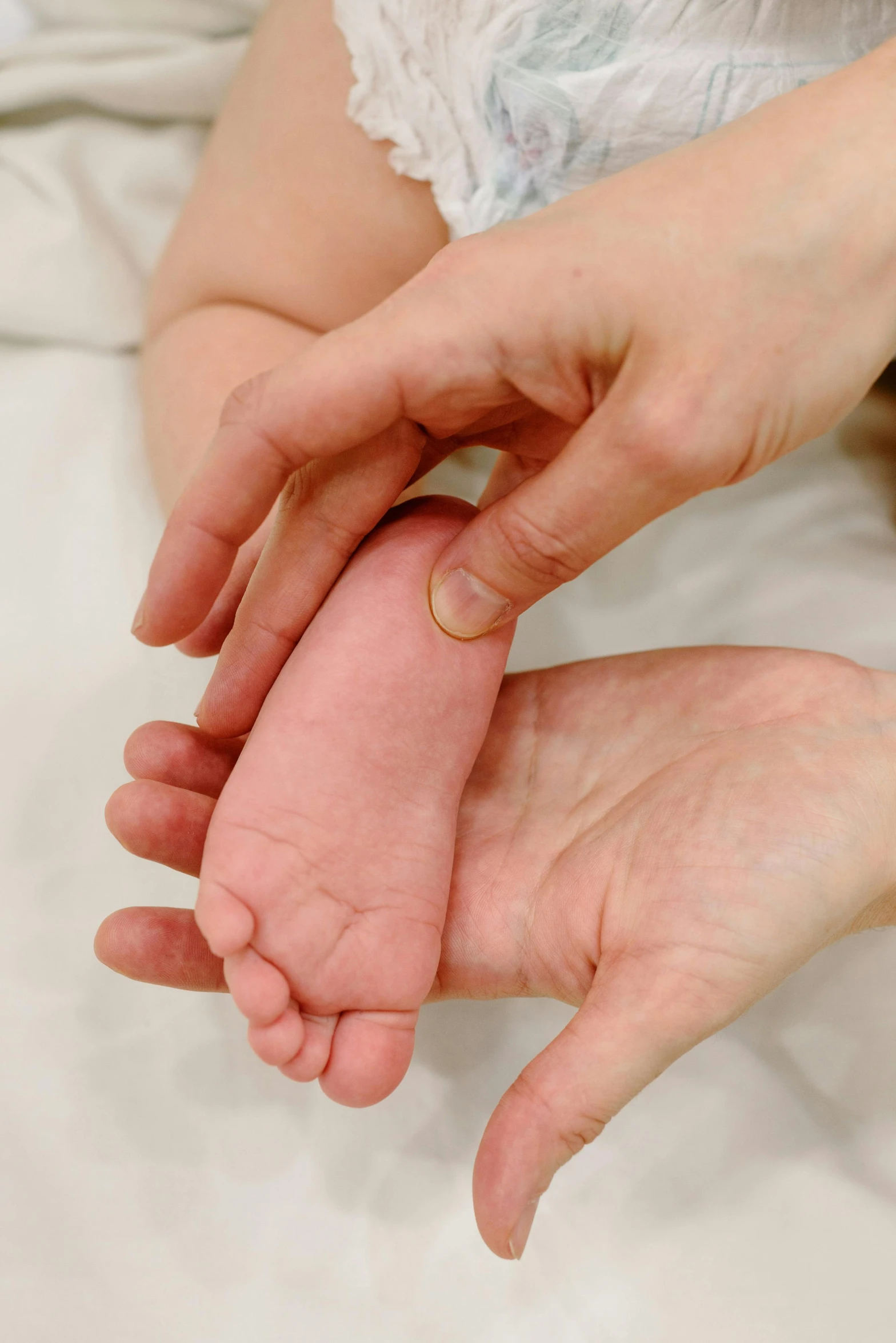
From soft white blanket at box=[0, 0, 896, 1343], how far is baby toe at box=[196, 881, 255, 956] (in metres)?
0.25

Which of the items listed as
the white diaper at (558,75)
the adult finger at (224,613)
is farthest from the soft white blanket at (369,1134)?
the white diaper at (558,75)

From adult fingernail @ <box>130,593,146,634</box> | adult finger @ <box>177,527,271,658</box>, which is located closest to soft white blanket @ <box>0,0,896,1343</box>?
adult finger @ <box>177,527,271,658</box>

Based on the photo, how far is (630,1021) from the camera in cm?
54

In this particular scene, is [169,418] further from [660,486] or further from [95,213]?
[660,486]

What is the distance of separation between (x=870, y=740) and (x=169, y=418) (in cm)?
63

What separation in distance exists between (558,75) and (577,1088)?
2.24 feet

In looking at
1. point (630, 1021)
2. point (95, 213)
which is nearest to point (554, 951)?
point (630, 1021)

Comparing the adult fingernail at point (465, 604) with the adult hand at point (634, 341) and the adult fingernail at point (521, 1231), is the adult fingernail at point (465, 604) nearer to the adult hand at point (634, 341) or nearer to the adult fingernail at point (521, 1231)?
the adult hand at point (634, 341)

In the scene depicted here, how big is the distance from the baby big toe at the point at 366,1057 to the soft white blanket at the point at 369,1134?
0.18 metres

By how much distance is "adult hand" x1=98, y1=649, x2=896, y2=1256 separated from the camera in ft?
1.80

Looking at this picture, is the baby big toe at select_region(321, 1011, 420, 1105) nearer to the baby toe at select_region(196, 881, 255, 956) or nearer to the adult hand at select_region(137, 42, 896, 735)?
the baby toe at select_region(196, 881, 255, 956)

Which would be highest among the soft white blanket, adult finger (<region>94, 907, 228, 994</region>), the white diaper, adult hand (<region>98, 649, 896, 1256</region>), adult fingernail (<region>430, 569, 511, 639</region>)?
the white diaper

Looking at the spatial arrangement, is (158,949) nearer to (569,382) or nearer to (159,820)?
(159,820)

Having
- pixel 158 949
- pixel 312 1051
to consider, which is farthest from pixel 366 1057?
pixel 158 949
